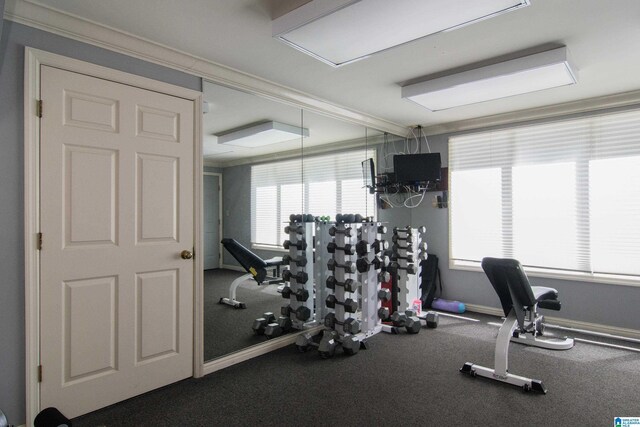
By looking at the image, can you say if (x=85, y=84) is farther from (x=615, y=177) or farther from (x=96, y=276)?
(x=615, y=177)

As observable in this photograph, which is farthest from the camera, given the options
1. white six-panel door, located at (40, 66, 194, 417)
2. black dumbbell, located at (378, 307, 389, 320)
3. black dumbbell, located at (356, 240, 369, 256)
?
black dumbbell, located at (378, 307, 389, 320)

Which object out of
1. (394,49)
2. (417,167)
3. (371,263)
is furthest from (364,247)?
(394,49)

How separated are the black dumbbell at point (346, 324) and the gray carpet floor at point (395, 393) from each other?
23 centimetres

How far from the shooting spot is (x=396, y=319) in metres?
3.97

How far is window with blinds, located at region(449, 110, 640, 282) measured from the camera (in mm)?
3760

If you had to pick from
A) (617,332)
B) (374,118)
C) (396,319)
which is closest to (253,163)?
(374,118)

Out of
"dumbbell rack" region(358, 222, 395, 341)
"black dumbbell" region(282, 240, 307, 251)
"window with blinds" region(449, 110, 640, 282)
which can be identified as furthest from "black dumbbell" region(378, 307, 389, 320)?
"window with blinds" region(449, 110, 640, 282)

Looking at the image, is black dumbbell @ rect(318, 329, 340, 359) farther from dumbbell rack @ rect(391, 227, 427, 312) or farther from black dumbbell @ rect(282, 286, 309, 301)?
dumbbell rack @ rect(391, 227, 427, 312)

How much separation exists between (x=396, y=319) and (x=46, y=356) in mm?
3051

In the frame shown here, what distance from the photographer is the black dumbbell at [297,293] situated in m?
3.59

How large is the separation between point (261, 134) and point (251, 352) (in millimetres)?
2046

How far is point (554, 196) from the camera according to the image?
416 centimetres

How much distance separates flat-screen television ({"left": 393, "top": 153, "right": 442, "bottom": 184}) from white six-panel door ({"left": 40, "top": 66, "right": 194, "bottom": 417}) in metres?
2.88

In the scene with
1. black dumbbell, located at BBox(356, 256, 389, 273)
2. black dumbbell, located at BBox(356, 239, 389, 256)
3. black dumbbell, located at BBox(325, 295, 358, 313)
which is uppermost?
black dumbbell, located at BBox(356, 239, 389, 256)
